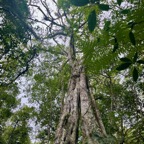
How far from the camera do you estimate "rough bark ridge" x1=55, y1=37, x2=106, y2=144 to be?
129 inches

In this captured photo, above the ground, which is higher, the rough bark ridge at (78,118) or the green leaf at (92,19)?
the rough bark ridge at (78,118)

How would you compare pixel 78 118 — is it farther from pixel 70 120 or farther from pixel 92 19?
pixel 92 19

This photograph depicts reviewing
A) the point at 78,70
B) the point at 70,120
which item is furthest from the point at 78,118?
the point at 78,70

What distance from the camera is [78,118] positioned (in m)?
3.84

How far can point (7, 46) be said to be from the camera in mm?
6195

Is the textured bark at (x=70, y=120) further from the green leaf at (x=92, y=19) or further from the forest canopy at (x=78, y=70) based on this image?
the green leaf at (x=92, y=19)

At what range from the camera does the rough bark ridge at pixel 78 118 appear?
3.29 meters

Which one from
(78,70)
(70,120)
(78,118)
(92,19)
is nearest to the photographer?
(92,19)

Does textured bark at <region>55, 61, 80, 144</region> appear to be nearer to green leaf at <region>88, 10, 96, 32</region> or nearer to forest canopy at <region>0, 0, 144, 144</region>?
forest canopy at <region>0, 0, 144, 144</region>

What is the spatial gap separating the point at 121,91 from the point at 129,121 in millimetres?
1602

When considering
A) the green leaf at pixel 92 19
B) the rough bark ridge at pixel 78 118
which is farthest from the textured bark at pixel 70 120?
the green leaf at pixel 92 19

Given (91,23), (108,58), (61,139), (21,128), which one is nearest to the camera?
(91,23)

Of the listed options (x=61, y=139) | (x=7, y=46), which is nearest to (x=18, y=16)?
(x=7, y=46)

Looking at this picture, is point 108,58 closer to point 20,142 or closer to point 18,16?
point 18,16
